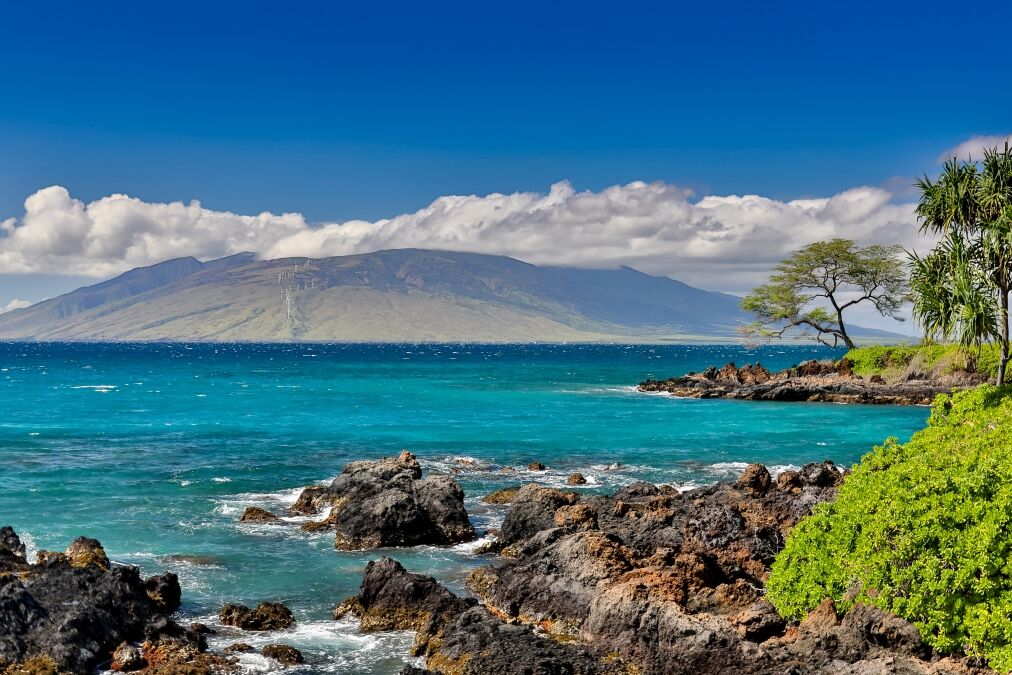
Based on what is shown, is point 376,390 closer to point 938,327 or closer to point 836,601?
point 938,327

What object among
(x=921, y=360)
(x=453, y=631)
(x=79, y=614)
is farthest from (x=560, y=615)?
(x=921, y=360)

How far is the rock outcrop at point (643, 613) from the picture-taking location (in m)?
15.7

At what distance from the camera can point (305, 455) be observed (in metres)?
50.9

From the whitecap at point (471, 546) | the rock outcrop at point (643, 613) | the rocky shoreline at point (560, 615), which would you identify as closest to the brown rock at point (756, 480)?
the rocky shoreline at point (560, 615)

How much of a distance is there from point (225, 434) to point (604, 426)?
2816 centimetres

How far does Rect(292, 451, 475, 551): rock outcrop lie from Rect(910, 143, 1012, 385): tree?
22.1 meters

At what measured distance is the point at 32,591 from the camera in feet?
65.9

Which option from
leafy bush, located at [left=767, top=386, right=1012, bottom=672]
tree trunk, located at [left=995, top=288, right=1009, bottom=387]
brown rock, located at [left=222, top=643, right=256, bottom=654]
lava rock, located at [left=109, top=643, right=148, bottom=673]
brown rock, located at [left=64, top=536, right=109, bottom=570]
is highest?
tree trunk, located at [left=995, top=288, right=1009, bottom=387]

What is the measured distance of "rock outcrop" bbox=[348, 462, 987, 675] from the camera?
15.7m

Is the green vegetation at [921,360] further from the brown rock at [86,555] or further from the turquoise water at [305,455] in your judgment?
the brown rock at [86,555]

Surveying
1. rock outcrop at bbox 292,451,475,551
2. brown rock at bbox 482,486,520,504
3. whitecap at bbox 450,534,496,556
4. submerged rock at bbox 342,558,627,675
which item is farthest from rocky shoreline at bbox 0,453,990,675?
brown rock at bbox 482,486,520,504

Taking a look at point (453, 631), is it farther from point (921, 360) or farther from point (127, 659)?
point (921, 360)

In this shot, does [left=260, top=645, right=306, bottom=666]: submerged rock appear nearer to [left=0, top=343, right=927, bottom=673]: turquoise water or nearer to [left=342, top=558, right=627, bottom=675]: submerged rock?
[left=0, top=343, right=927, bottom=673]: turquoise water

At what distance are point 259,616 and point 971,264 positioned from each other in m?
32.5
